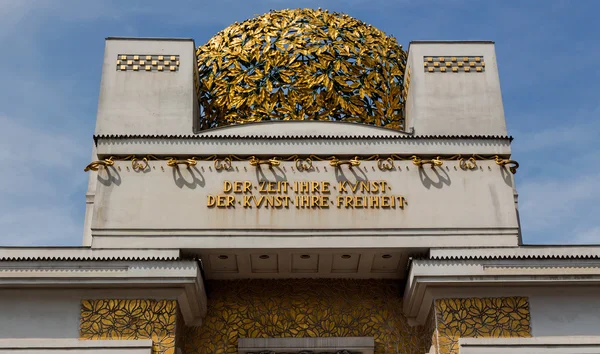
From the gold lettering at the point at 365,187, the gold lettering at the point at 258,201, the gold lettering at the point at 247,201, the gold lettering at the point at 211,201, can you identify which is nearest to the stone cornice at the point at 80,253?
the gold lettering at the point at 211,201

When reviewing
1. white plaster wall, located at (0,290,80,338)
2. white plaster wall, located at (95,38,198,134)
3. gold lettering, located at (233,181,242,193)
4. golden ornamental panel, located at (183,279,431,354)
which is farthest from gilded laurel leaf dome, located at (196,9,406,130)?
white plaster wall, located at (0,290,80,338)

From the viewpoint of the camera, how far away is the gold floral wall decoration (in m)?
12.2

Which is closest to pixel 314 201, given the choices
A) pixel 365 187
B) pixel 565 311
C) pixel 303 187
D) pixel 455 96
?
pixel 303 187

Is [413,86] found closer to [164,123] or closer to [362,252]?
[362,252]

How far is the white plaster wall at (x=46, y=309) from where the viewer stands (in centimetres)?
1234

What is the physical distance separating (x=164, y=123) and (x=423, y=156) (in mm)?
3811

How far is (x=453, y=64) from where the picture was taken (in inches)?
567

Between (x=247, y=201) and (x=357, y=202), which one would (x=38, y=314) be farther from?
(x=357, y=202)

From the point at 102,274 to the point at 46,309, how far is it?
0.90 metres

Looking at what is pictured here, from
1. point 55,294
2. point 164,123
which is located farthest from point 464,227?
point 55,294

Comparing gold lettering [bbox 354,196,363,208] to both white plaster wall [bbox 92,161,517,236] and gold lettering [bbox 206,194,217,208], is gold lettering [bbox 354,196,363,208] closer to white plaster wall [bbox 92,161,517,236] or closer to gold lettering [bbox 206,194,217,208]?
white plaster wall [bbox 92,161,517,236]

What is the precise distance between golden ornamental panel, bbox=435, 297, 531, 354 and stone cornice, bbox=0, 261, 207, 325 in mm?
3300

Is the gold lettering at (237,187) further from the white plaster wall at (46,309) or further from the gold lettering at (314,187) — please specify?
the white plaster wall at (46,309)

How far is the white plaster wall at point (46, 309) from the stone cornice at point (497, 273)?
3.39 meters
